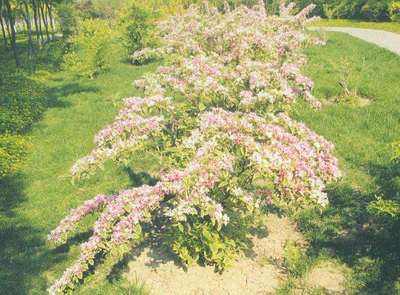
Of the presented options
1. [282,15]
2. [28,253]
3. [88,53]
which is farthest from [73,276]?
[88,53]

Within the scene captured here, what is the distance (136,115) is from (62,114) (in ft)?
32.1

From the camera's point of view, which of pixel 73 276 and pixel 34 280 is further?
pixel 34 280

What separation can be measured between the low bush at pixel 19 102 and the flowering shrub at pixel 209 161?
832 cm

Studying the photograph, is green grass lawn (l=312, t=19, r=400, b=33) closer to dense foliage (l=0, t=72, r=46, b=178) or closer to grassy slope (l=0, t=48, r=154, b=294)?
grassy slope (l=0, t=48, r=154, b=294)

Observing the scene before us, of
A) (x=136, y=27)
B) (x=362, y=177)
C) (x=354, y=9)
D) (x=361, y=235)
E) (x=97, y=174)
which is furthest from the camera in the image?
(x=354, y=9)

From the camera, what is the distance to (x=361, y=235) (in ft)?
23.8

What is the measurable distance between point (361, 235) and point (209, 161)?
→ 133 inches

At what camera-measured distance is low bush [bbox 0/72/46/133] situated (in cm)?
1473

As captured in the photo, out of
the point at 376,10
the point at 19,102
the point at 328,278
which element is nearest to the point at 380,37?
the point at 376,10

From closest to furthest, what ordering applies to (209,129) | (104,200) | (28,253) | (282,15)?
(209,129) → (104,200) → (28,253) → (282,15)

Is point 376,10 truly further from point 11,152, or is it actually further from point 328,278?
point 328,278

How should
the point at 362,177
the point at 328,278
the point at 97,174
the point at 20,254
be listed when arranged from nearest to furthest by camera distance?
the point at 328,278, the point at 20,254, the point at 362,177, the point at 97,174

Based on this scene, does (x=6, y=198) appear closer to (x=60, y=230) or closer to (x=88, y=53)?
(x=60, y=230)

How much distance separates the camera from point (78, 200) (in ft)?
30.4
